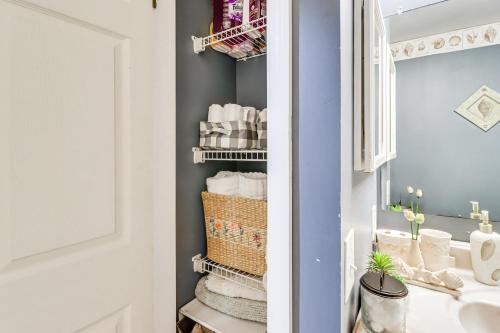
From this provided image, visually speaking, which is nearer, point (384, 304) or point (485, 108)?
point (384, 304)

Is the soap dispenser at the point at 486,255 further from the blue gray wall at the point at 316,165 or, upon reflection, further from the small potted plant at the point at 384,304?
the blue gray wall at the point at 316,165

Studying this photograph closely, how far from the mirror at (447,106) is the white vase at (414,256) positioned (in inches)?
11.3

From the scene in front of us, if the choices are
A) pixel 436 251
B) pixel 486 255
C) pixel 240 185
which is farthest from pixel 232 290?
pixel 486 255

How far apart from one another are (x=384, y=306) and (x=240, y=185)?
2.33 feet

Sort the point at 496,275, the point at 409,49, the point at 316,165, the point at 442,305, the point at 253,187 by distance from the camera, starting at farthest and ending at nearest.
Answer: the point at 409,49 < the point at 253,187 < the point at 496,275 < the point at 442,305 < the point at 316,165

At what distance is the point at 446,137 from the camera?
1.28m

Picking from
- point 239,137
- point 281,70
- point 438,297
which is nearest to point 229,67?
point 239,137

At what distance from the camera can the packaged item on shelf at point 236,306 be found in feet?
3.48

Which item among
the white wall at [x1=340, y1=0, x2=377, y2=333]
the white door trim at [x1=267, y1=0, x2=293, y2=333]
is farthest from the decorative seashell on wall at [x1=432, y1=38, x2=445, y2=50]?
the white door trim at [x1=267, y1=0, x2=293, y2=333]

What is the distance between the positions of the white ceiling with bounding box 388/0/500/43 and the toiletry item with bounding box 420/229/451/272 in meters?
1.03
